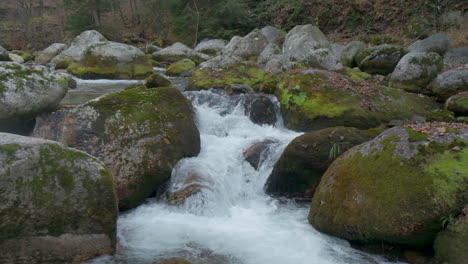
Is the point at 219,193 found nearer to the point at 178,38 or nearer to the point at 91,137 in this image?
the point at 91,137

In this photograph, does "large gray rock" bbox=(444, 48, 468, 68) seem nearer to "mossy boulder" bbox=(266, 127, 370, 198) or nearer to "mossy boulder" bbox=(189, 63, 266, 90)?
"mossy boulder" bbox=(189, 63, 266, 90)

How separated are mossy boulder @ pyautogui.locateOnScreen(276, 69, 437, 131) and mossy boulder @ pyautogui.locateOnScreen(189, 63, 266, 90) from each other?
2362 millimetres

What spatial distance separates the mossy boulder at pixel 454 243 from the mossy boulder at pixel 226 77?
27.9 feet

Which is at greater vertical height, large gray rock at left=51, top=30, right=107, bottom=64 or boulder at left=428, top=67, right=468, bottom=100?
large gray rock at left=51, top=30, right=107, bottom=64

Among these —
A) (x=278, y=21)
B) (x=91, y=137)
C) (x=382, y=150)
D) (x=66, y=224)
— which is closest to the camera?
(x=66, y=224)

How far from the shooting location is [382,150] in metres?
5.25

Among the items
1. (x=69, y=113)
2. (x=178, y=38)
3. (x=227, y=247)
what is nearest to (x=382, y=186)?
(x=227, y=247)

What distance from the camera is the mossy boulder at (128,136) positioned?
6.28 metres

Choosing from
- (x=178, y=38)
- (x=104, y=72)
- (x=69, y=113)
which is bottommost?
(x=69, y=113)

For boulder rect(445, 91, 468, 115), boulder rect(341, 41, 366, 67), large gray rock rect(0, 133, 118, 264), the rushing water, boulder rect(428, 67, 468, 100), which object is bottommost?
the rushing water

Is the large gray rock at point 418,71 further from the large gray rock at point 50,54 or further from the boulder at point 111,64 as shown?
the large gray rock at point 50,54

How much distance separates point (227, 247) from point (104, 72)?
13878mm

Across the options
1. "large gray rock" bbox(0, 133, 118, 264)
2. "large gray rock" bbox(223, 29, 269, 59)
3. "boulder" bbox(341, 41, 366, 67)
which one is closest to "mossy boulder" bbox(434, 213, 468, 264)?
"large gray rock" bbox(0, 133, 118, 264)

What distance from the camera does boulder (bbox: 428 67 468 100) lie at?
10844 millimetres
